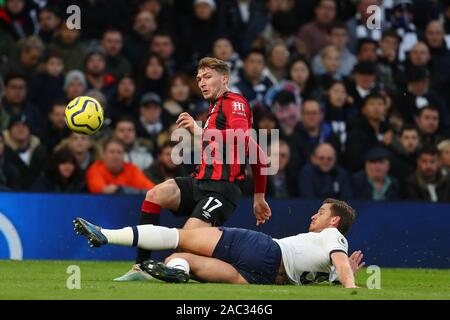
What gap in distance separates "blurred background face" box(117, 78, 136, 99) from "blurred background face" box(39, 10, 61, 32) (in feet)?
5.27

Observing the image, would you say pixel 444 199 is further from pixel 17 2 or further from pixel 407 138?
pixel 17 2

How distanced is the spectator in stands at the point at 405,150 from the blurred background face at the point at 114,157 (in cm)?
360

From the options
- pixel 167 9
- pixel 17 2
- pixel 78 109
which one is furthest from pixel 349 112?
pixel 78 109

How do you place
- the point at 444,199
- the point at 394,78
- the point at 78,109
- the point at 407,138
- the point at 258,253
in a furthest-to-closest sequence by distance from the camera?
the point at 394,78
the point at 407,138
the point at 444,199
the point at 78,109
the point at 258,253

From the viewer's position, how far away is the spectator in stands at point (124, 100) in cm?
1603

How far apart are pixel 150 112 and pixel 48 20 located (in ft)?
7.48

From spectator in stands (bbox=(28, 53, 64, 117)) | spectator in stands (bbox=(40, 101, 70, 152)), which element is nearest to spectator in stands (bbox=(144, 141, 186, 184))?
spectator in stands (bbox=(40, 101, 70, 152))

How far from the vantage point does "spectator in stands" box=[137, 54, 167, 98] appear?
1648 centimetres

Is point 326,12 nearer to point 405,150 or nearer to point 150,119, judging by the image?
point 405,150

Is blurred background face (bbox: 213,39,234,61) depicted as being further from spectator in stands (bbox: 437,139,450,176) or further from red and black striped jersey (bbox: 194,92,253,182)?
red and black striped jersey (bbox: 194,92,253,182)

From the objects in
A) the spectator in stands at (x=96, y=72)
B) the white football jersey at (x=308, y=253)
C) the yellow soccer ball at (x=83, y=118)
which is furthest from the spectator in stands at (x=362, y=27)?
the white football jersey at (x=308, y=253)

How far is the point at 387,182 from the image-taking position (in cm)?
1518

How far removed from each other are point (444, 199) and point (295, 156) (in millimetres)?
1944

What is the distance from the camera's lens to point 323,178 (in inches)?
589
